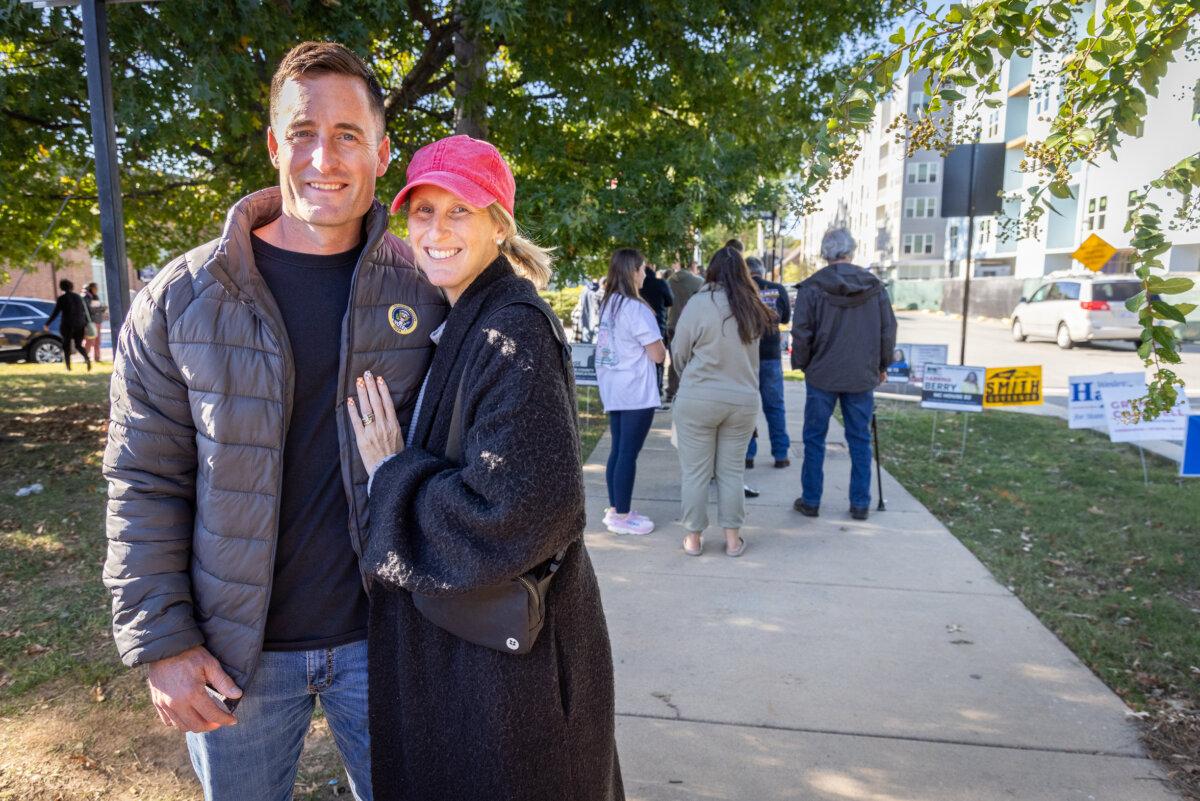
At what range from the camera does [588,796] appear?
162 centimetres

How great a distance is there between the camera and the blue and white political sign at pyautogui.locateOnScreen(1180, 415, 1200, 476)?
5.89 m

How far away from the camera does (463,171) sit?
5.21ft

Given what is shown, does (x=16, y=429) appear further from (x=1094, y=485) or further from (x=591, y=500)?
(x=1094, y=485)

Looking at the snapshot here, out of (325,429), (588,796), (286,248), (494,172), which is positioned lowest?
(588,796)

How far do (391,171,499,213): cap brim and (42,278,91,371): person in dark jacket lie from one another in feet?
57.0

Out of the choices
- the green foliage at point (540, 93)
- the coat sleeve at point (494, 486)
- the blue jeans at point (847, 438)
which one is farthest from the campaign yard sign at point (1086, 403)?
the coat sleeve at point (494, 486)

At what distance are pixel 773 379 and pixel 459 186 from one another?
236 inches

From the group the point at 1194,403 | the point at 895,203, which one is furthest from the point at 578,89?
the point at 895,203

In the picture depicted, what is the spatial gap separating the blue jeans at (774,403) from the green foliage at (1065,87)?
4.41 m

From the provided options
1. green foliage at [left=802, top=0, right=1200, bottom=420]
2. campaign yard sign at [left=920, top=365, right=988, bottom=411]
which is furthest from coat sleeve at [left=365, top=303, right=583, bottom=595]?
campaign yard sign at [left=920, top=365, right=988, bottom=411]

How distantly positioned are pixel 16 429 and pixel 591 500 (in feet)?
23.0

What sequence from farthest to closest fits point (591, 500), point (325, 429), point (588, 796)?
point (591, 500) < point (325, 429) < point (588, 796)

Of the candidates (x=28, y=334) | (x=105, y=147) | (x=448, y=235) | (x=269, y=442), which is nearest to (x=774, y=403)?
(x=105, y=147)

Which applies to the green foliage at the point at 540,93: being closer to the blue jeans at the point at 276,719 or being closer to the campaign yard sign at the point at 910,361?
the campaign yard sign at the point at 910,361
